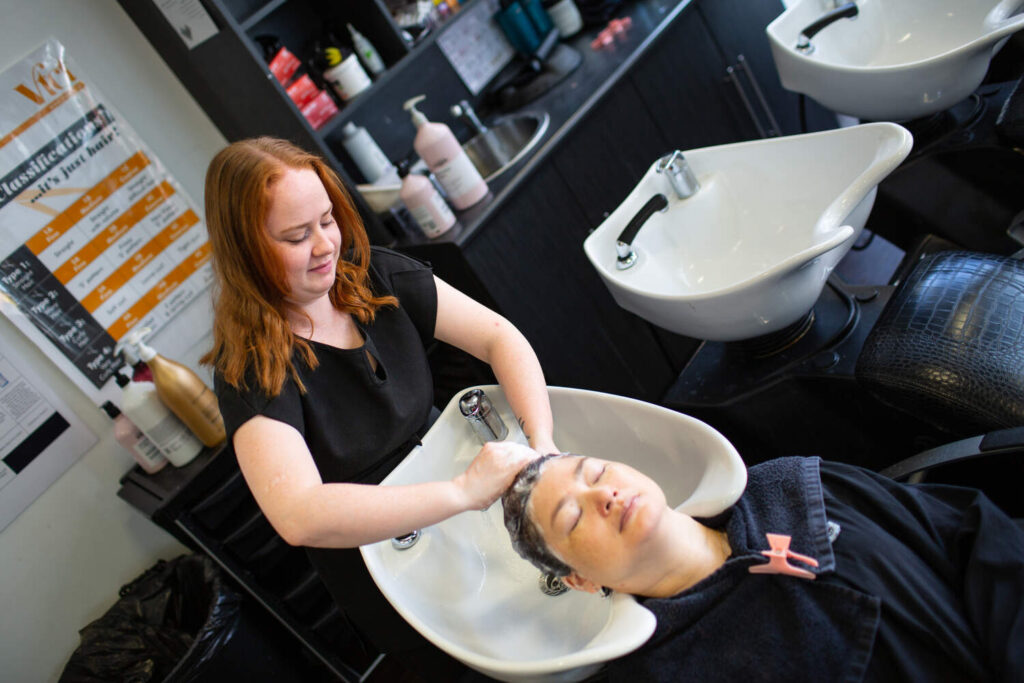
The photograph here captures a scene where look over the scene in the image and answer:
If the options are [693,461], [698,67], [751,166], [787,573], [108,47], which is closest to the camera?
[787,573]

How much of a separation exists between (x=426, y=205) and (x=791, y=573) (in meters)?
1.28

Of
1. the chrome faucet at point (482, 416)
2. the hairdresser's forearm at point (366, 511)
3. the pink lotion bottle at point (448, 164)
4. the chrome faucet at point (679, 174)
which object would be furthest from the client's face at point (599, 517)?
the pink lotion bottle at point (448, 164)

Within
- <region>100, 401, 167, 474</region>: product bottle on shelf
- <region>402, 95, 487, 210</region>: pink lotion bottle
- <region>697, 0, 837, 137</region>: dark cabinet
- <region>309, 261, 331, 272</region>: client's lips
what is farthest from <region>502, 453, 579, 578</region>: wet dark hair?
<region>697, 0, 837, 137</region>: dark cabinet

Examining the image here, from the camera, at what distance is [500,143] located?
95.5 inches

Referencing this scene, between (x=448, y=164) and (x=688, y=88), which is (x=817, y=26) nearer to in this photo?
(x=688, y=88)

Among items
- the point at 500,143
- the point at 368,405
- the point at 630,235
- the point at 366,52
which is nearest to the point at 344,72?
the point at 366,52

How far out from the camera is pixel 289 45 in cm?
220

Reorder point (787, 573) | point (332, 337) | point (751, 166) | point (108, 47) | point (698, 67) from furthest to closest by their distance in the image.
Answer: point (698, 67)
point (108, 47)
point (751, 166)
point (332, 337)
point (787, 573)

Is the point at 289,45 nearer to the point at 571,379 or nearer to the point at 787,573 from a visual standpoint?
the point at 571,379

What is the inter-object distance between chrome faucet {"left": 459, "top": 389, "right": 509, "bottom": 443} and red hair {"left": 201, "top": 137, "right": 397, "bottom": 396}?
0.30 meters

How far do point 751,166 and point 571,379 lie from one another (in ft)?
2.70

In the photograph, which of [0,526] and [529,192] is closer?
[0,526]

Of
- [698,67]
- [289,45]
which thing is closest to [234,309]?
[289,45]

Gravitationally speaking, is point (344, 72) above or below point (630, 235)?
above
